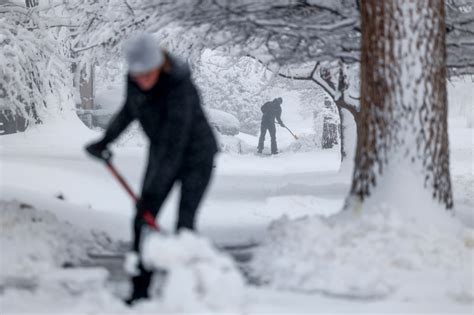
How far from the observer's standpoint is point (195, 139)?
194 inches

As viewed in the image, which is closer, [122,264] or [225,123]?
[122,264]

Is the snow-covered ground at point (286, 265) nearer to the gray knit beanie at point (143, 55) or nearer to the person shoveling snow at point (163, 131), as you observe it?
the person shoveling snow at point (163, 131)

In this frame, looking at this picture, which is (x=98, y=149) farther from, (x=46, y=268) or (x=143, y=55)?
(x=46, y=268)

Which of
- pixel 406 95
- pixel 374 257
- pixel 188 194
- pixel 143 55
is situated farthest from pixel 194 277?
pixel 406 95

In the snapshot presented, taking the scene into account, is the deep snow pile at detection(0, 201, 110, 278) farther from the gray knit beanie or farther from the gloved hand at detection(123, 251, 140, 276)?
the gray knit beanie

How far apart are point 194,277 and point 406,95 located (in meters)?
2.89

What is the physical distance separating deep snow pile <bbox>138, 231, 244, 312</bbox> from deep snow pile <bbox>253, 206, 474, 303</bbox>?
114 cm

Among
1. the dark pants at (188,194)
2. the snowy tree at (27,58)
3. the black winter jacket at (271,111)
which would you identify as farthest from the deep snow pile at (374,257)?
the black winter jacket at (271,111)

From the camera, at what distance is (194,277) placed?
4.14 m

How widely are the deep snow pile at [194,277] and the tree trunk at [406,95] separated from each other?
2545 mm

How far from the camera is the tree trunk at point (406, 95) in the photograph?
249 inches

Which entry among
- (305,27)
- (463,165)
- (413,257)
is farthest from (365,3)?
(463,165)

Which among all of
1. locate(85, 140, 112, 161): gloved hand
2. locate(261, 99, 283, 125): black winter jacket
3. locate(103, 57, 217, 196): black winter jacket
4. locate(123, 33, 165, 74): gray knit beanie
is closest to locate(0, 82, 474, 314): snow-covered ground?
locate(103, 57, 217, 196): black winter jacket

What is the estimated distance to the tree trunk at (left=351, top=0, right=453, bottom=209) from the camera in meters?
6.31
